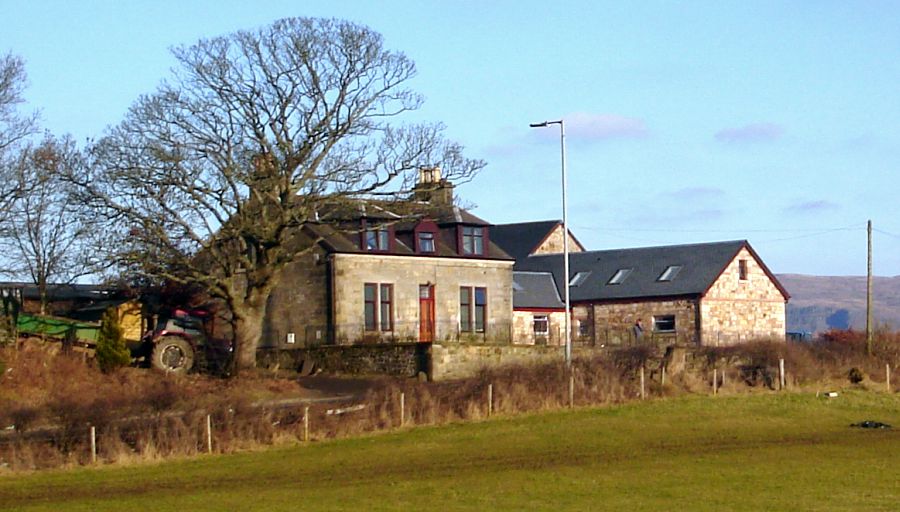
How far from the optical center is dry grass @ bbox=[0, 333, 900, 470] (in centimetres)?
3466

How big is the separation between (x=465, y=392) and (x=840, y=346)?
2075 cm

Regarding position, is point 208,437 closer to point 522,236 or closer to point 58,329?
point 58,329

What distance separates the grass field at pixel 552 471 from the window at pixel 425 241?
59.5ft

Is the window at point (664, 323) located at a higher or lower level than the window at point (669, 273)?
lower

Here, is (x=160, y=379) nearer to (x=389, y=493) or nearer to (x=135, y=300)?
(x=135, y=300)

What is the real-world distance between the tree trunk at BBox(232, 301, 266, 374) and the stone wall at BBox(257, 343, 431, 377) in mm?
3415

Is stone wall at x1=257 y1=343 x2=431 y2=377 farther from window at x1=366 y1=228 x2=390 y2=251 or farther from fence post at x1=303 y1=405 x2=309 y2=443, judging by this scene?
fence post at x1=303 y1=405 x2=309 y2=443

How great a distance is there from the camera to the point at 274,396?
151ft

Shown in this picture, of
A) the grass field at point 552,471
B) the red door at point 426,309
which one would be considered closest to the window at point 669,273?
the red door at point 426,309

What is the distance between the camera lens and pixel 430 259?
59312 mm

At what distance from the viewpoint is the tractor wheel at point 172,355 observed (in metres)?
49.8

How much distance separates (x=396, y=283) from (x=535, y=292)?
12.6 m

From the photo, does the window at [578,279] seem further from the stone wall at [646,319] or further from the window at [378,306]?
the window at [378,306]

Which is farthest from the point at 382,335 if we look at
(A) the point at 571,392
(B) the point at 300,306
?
(A) the point at 571,392
